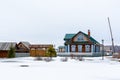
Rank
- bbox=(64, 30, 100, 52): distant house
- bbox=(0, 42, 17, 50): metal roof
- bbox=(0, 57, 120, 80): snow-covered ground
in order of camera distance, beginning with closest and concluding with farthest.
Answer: bbox=(0, 57, 120, 80): snow-covered ground → bbox=(64, 30, 100, 52): distant house → bbox=(0, 42, 17, 50): metal roof

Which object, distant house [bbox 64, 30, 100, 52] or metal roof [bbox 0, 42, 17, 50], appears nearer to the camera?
distant house [bbox 64, 30, 100, 52]

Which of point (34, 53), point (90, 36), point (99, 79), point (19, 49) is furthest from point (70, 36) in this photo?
point (99, 79)

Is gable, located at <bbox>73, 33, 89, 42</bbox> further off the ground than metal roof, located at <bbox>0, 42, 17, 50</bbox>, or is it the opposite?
gable, located at <bbox>73, 33, 89, 42</bbox>

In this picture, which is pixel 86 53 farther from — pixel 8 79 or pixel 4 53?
pixel 8 79

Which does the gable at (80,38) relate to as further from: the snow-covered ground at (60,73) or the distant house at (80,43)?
the snow-covered ground at (60,73)

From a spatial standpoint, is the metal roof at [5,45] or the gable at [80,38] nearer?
the gable at [80,38]

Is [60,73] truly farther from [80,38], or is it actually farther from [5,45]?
[5,45]

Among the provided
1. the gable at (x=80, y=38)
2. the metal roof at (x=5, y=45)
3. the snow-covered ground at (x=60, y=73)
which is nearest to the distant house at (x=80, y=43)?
A: the gable at (x=80, y=38)

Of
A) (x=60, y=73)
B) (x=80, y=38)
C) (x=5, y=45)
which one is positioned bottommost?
(x=60, y=73)

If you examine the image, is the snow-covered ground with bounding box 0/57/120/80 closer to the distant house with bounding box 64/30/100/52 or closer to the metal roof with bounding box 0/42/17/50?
the distant house with bounding box 64/30/100/52

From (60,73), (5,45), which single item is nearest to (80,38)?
(5,45)

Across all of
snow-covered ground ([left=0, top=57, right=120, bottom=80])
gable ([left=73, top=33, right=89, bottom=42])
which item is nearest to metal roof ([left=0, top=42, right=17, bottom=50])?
gable ([left=73, top=33, right=89, bottom=42])

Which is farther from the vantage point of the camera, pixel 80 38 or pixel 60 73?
pixel 80 38

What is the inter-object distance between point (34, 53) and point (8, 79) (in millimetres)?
52291
